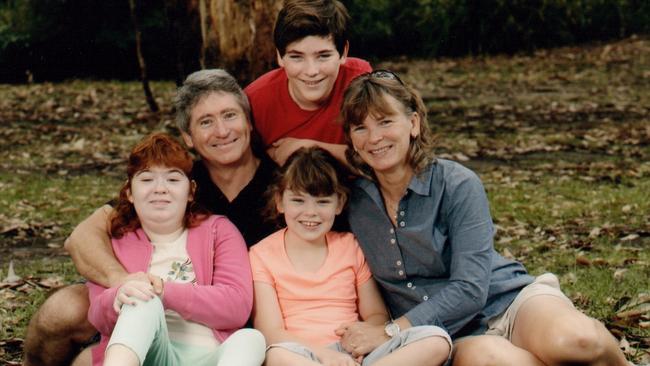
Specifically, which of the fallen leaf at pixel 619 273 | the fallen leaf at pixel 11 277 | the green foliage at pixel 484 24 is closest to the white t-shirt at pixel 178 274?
the fallen leaf at pixel 11 277

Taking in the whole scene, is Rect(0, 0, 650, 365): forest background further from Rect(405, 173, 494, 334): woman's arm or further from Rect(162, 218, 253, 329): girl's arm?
Rect(162, 218, 253, 329): girl's arm

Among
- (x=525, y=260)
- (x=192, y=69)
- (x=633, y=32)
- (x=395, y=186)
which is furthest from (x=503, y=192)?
(x=633, y=32)

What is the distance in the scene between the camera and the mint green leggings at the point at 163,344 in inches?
137

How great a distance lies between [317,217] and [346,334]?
51 centimetres

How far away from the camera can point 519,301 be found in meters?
3.95

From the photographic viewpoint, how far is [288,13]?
454 centimetres

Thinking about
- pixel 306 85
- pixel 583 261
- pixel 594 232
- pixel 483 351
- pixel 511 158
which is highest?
Result: pixel 306 85

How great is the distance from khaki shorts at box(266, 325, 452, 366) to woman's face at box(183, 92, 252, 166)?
0.97 meters

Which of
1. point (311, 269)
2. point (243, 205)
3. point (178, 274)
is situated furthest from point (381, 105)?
point (178, 274)

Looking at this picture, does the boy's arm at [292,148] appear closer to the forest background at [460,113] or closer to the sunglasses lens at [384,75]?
the sunglasses lens at [384,75]

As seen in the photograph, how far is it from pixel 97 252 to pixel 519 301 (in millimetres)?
1762

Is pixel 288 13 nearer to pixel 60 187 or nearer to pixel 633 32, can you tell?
pixel 60 187

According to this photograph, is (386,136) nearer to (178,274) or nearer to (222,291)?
(222,291)

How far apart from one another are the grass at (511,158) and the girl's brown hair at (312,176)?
1.76 metres
